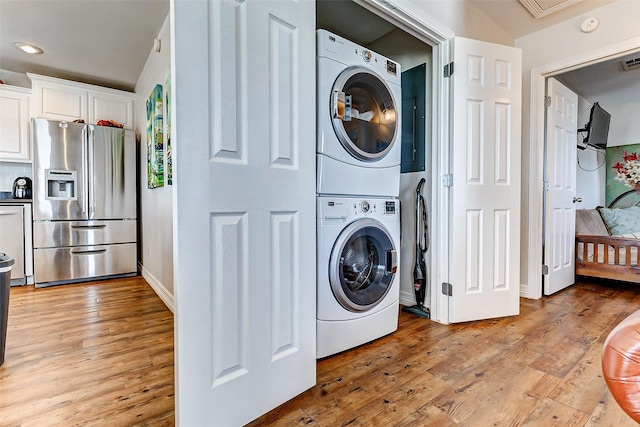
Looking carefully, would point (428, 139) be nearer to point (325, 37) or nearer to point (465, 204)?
point (465, 204)

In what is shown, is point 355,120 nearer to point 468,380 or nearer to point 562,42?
point 468,380

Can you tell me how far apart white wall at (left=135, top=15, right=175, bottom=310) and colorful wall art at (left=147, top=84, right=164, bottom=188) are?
84 millimetres

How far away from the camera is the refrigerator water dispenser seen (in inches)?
121

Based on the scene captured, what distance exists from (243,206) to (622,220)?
4.37 m

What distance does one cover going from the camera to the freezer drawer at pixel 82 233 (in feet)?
10.1

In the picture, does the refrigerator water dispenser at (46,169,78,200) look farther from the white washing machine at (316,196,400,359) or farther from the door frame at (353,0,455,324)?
the door frame at (353,0,455,324)

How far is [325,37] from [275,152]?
2.59 feet

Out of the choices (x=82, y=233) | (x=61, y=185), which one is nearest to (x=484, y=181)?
(x=82, y=233)

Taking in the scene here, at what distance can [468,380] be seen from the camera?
139 centimetres

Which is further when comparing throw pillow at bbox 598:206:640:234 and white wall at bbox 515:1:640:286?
throw pillow at bbox 598:206:640:234

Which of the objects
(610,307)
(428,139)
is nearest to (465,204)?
(428,139)

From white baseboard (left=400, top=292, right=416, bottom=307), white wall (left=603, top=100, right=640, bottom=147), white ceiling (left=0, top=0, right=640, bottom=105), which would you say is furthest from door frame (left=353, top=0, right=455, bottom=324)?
white wall (left=603, top=100, right=640, bottom=147)

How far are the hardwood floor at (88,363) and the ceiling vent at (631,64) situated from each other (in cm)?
482

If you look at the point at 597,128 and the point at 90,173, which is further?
the point at 597,128
